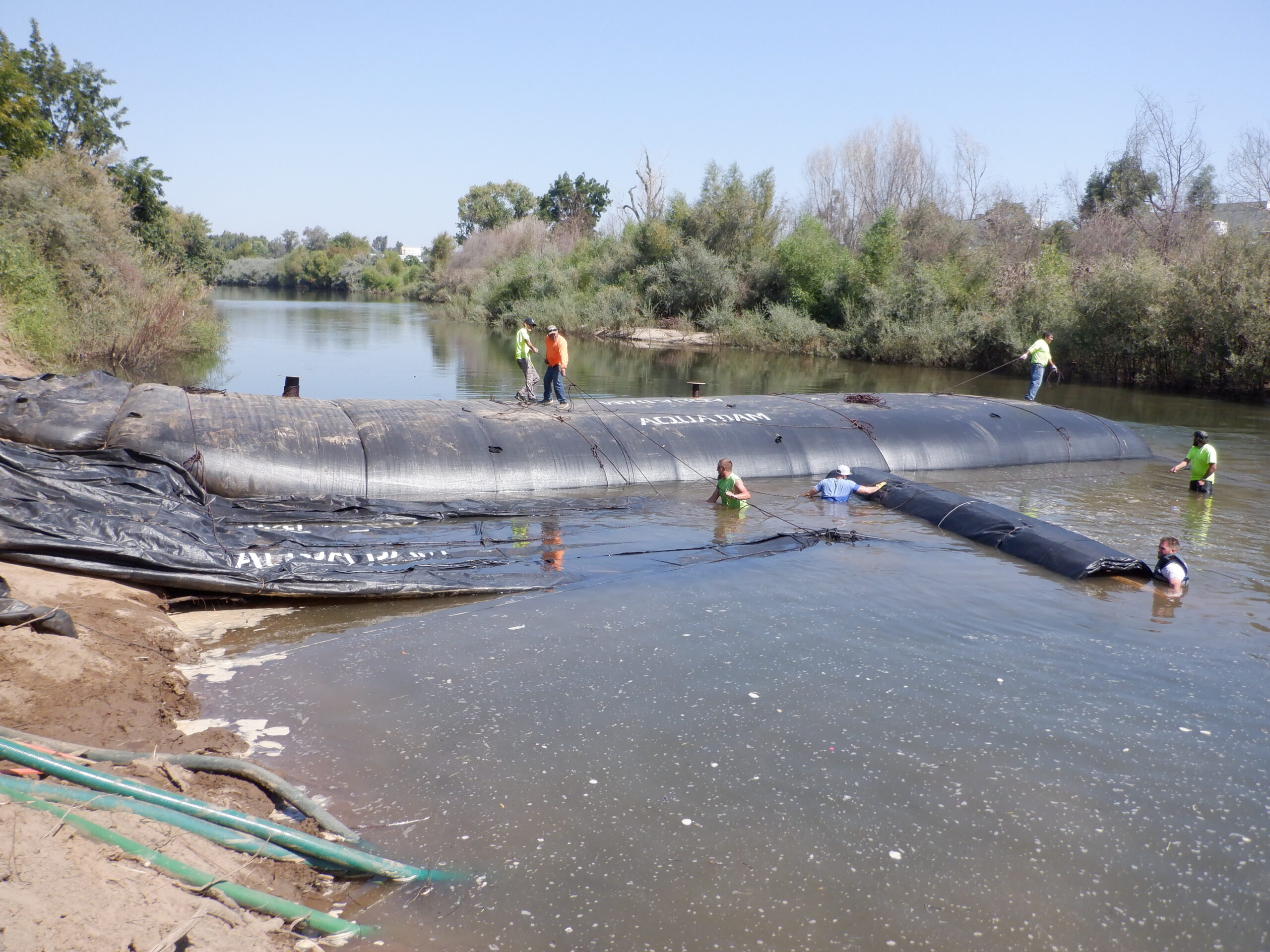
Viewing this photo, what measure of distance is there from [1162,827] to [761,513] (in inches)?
311

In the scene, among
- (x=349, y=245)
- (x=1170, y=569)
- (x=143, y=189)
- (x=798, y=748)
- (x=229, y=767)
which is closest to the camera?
(x=229, y=767)

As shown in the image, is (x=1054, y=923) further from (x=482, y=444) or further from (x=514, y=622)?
(x=482, y=444)

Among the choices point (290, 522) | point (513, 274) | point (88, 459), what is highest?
point (513, 274)

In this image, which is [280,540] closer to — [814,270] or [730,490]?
[730,490]

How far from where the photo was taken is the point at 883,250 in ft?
142

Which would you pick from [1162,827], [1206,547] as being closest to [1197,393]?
[1206,547]

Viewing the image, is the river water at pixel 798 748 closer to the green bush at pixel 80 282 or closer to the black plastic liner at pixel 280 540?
the black plastic liner at pixel 280 540

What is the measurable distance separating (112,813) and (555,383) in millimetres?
12375

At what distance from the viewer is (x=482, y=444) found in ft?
45.2

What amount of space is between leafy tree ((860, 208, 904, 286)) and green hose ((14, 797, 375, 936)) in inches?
1656

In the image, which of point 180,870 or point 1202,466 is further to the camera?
point 1202,466

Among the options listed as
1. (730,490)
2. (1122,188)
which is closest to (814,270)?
(1122,188)

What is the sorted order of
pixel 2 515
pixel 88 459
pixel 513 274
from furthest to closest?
pixel 513 274
pixel 88 459
pixel 2 515

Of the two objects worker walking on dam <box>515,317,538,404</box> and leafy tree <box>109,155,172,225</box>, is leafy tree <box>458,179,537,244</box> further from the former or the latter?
worker walking on dam <box>515,317,538,404</box>
